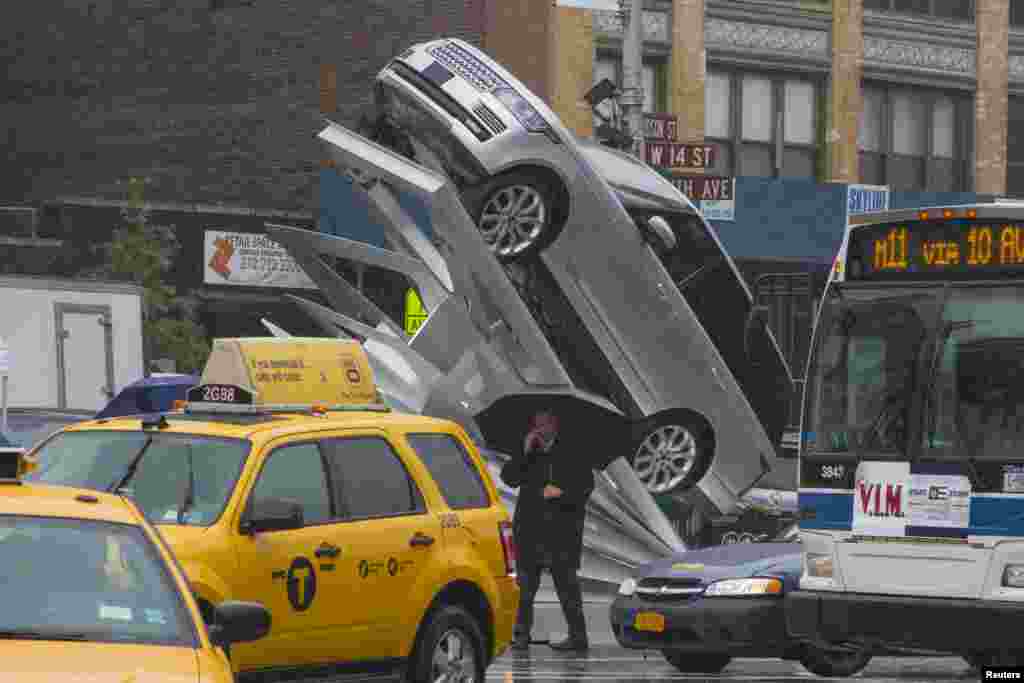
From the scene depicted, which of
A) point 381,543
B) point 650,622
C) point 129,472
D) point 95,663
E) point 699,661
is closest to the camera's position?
point 95,663

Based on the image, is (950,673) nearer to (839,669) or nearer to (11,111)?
(839,669)

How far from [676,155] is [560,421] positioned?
3091mm

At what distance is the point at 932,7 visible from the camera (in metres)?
40.2

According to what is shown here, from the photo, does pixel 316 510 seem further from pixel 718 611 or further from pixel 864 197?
pixel 864 197

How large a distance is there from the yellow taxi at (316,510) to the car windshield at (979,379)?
9.24 ft

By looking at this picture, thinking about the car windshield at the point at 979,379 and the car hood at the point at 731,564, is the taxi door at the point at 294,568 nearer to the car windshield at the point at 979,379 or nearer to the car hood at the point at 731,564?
the car windshield at the point at 979,379

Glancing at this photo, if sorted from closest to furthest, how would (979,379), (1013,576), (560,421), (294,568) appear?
(294,568)
(1013,576)
(979,379)
(560,421)

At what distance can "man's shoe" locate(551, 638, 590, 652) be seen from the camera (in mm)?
18984

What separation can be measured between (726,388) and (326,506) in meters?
12.7

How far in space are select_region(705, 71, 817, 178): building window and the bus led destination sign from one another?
22033 mm

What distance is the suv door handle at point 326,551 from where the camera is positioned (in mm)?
13000

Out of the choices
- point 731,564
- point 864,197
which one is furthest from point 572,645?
point 864,197

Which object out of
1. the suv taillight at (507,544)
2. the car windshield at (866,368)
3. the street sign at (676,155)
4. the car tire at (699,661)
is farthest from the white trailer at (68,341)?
the car windshield at (866,368)

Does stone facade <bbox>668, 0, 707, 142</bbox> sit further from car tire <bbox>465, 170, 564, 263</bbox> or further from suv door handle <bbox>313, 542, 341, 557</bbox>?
suv door handle <bbox>313, 542, 341, 557</bbox>
